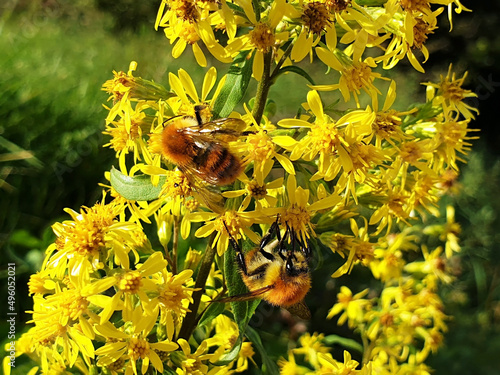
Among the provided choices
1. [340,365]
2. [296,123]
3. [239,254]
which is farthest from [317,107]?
[340,365]

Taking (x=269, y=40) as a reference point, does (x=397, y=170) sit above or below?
below

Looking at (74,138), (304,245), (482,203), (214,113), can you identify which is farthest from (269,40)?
(482,203)

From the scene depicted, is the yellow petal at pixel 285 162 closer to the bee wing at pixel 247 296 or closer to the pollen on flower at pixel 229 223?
the pollen on flower at pixel 229 223

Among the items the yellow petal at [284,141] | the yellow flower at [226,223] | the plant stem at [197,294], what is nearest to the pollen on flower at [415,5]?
the yellow petal at [284,141]

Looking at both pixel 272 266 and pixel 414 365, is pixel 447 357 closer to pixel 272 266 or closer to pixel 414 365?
pixel 414 365

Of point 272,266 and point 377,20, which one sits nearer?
point 377,20

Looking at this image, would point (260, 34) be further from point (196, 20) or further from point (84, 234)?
point (84, 234)
